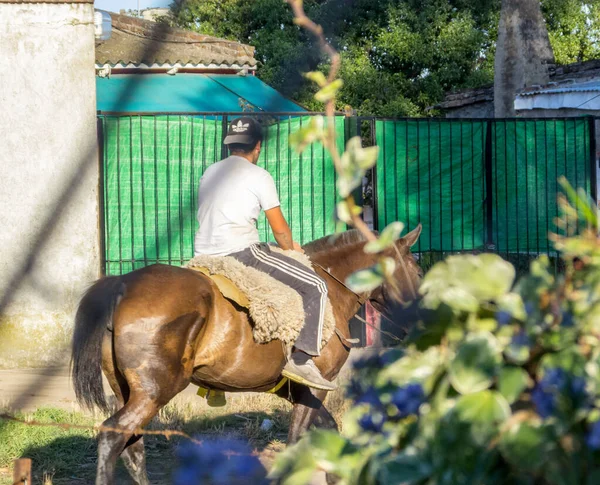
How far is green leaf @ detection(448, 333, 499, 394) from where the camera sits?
4.14 ft

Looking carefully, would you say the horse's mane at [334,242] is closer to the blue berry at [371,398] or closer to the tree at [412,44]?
the blue berry at [371,398]

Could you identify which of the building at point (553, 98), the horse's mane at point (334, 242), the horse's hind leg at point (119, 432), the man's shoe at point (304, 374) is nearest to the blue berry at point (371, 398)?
the horse's hind leg at point (119, 432)

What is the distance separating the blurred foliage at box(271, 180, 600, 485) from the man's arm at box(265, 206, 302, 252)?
4031 millimetres

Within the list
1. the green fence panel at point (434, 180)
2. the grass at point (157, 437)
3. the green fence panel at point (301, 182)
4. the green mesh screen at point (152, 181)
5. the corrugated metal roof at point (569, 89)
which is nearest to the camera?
the grass at point (157, 437)

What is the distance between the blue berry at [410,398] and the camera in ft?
4.52

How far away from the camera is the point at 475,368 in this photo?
49.7 inches

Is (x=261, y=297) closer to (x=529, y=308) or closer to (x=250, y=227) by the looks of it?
(x=250, y=227)

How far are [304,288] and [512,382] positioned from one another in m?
4.13

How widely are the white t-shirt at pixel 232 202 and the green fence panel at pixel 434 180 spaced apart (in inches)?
166

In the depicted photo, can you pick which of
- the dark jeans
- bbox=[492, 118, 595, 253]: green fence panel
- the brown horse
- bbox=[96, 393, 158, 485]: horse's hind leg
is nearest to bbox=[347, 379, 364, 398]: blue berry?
the brown horse

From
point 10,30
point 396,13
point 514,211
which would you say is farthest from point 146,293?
point 396,13

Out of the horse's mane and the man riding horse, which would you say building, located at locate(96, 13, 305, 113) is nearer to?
the horse's mane

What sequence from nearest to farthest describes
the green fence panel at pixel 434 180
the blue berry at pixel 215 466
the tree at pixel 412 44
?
the blue berry at pixel 215 466, the green fence panel at pixel 434 180, the tree at pixel 412 44

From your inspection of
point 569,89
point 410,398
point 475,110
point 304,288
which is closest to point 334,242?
point 304,288
